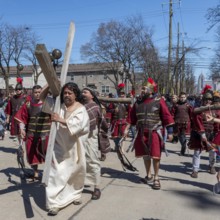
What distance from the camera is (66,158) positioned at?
14.3ft

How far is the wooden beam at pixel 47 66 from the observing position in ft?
11.4

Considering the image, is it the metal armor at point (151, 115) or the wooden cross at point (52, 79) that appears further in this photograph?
the metal armor at point (151, 115)

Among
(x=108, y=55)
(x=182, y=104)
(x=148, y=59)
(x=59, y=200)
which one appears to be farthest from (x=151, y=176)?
(x=108, y=55)

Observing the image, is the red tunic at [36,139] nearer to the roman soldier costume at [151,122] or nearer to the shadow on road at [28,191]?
the shadow on road at [28,191]

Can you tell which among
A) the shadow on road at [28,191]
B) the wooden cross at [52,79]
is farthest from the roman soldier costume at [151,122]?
the wooden cross at [52,79]

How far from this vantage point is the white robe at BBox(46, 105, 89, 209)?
13.8 ft

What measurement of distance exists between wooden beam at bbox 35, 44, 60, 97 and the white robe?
0.46m

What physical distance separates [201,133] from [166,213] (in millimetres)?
2405

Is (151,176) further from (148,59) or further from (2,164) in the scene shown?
(148,59)

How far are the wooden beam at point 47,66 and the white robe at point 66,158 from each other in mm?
457

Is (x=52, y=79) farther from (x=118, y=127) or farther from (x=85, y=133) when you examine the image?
(x=118, y=127)

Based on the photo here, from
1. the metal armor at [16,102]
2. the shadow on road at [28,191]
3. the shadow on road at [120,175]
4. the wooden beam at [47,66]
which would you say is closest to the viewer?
the wooden beam at [47,66]

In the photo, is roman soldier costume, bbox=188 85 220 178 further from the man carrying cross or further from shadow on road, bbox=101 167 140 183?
the man carrying cross

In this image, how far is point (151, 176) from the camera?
6051 mm
